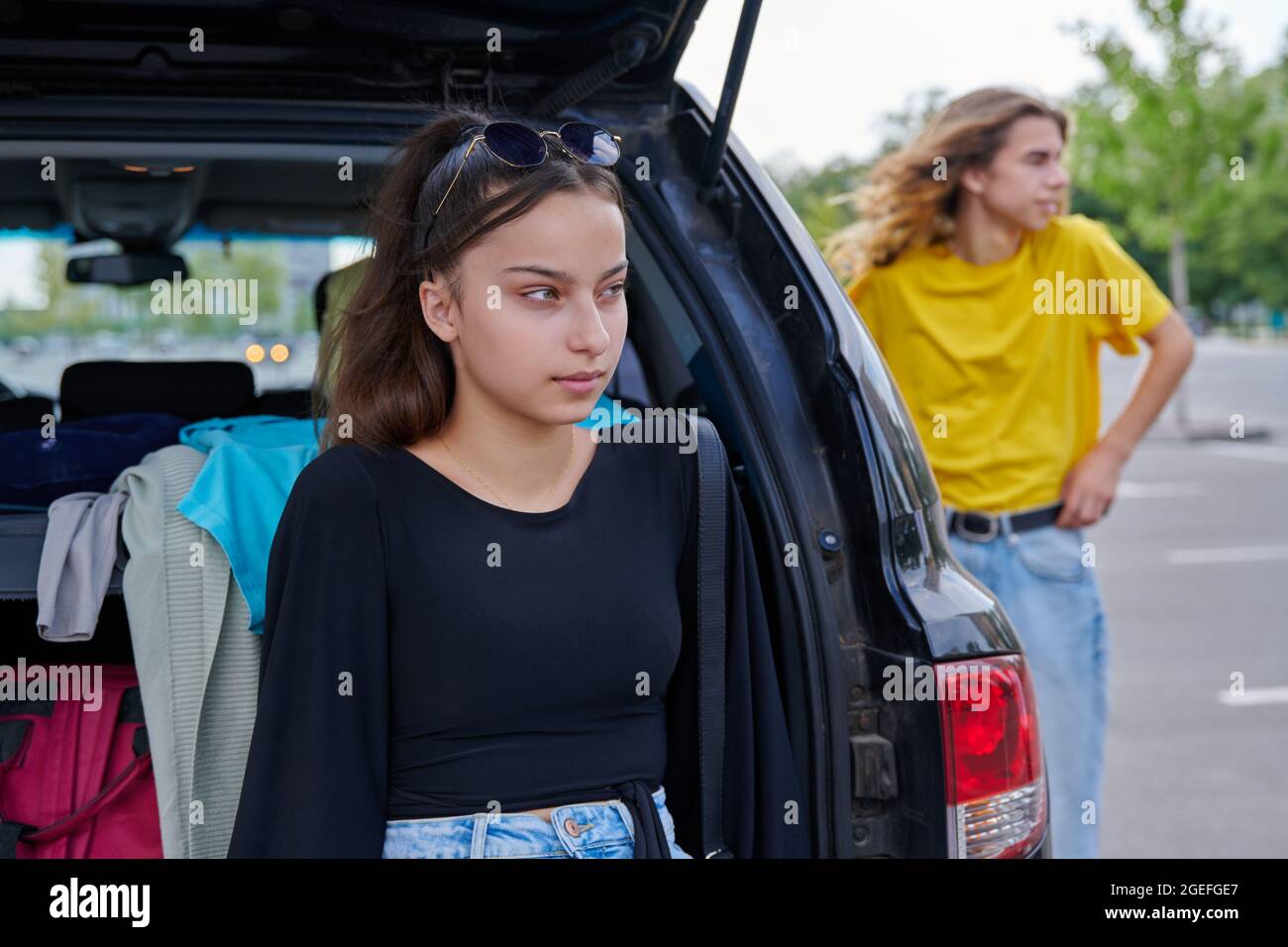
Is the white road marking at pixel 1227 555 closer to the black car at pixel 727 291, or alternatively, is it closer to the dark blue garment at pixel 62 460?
the black car at pixel 727 291

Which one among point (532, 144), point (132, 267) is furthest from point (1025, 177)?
→ point (132, 267)

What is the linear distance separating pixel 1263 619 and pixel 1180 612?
429 mm

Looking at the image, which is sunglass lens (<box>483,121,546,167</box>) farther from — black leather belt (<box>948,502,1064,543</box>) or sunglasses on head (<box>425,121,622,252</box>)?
black leather belt (<box>948,502,1064,543</box>)

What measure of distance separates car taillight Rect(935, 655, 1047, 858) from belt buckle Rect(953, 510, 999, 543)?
1.07 m

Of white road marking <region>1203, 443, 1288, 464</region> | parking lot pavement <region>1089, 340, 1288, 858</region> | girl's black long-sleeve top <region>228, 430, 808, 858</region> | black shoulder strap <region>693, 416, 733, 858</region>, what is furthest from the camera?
white road marking <region>1203, 443, 1288, 464</region>

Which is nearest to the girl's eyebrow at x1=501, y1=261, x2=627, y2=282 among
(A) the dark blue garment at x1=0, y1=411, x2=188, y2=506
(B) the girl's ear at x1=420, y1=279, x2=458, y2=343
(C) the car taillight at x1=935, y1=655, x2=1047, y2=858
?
(B) the girl's ear at x1=420, y1=279, x2=458, y2=343

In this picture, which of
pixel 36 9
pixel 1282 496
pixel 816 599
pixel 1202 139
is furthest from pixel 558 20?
pixel 1202 139

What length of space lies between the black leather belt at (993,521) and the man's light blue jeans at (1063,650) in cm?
2

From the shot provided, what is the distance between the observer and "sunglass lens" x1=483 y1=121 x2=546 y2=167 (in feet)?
5.18

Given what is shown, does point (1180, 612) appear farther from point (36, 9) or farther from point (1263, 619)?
point (36, 9)

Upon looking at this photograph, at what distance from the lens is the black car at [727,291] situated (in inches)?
70.1

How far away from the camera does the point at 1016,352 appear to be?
9.56ft

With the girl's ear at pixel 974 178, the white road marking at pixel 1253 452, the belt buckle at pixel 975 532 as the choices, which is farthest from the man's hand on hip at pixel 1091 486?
the white road marking at pixel 1253 452

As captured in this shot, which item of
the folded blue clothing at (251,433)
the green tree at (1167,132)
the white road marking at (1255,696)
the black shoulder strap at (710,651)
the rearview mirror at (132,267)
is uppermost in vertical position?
the green tree at (1167,132)
